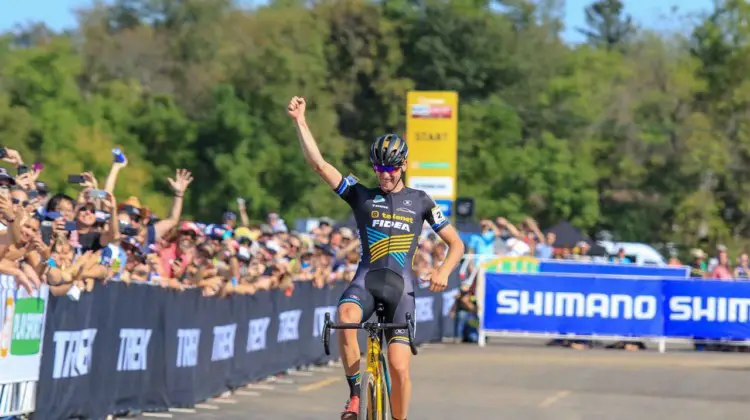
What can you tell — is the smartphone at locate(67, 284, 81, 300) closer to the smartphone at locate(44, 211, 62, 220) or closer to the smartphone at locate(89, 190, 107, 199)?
the smartphone at locate(44, 211, 62, 220)

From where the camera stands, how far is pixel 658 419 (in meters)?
18.0

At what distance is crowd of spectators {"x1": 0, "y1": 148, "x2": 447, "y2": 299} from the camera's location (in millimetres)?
13836

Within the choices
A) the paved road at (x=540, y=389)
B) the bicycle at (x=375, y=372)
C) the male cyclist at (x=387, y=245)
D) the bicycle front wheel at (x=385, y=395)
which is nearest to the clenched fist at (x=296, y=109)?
the male cyclist at (x=387, y=245)

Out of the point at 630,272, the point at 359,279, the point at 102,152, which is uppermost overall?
the point at 102,152

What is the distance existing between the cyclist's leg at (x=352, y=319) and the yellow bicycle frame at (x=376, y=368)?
0.43ft

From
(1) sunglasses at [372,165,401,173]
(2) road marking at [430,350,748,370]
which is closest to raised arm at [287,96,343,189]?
(1) sunglasses at [372,165,401,173]

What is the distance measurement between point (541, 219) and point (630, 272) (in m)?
52.5

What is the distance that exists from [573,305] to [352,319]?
1976cm

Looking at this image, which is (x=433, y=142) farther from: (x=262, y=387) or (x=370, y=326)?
(x=370, y=326)

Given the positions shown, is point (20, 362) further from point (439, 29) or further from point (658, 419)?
point (439, 29)

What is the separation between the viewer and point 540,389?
71.1 ft

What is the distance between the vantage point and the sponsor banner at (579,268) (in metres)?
33.3

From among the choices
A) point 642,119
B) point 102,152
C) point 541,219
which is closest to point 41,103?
point 102,152

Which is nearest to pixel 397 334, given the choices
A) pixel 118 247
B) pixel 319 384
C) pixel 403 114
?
pixel 118 247
